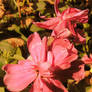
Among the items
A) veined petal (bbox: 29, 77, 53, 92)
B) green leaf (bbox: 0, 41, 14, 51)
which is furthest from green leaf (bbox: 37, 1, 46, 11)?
veined petal (bbox: 29, 77, 53, 92)

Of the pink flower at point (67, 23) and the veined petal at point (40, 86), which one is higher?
the pink flower at point (67, 23)

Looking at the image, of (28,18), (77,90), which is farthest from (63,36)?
(28,18)

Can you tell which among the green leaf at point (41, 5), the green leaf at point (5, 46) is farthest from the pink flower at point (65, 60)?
the green leaf at point (41, 5)

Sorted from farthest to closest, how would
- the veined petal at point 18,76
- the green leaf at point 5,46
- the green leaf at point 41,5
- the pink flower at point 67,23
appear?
the green leaf at point 41,5 < the green leaf at point 5,46 < the pink flower at point 67,23 < the veined petal at point 18,76

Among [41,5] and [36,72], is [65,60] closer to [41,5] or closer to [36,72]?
[36,72]

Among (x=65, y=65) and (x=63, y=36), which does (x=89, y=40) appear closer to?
(x=63, y=36)

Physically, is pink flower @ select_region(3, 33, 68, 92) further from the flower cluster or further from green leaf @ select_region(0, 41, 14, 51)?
green leaf @ select_region(0, 41, 14, 51)

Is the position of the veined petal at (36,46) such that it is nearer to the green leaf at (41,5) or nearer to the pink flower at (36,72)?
the pink flower at (36,72)

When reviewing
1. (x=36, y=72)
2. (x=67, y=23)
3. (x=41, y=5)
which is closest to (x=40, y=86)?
(x=36, y=72)
